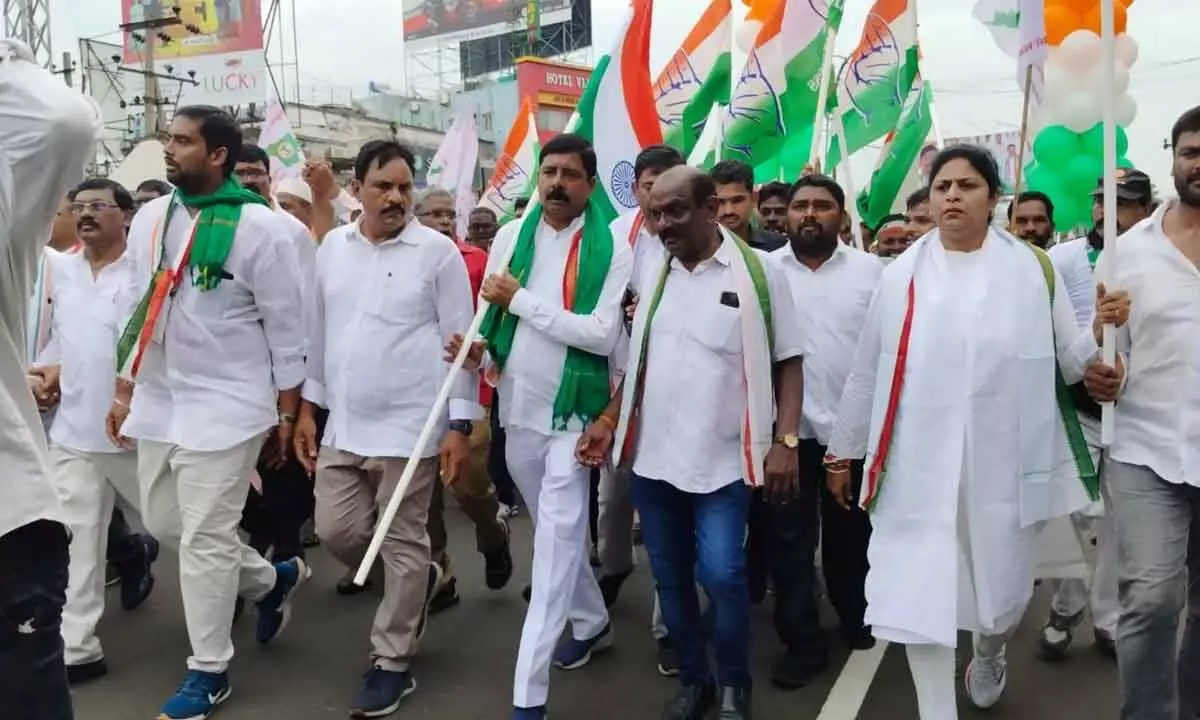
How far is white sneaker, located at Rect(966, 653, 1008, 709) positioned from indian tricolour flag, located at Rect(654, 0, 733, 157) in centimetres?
312

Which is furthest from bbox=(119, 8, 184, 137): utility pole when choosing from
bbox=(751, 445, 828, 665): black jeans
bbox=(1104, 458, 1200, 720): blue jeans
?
bbox=(1104, 458, 1200, 720): blue jeans

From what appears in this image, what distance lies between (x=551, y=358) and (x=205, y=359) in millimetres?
1238

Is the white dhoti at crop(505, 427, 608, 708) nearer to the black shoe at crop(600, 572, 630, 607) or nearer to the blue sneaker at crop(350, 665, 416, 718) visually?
the blue sneaker at crop(350, 665, 416, 718)

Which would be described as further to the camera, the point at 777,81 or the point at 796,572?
the point at 777,81

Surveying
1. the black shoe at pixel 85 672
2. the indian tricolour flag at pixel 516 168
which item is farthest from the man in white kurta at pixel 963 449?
the indian tricolour flag at pixel 516 168

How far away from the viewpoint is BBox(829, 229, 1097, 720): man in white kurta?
3240mm

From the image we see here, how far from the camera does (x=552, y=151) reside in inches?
160

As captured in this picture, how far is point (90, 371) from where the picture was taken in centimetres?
462

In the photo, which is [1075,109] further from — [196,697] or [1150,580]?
[196,697]

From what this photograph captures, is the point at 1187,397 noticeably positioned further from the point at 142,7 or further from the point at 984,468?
the point at 142,7

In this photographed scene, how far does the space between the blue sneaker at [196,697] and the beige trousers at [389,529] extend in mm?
546

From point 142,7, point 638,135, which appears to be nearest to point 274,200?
point 638,135

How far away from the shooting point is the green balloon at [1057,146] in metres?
5.82

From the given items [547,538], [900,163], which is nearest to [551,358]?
[547,538]
